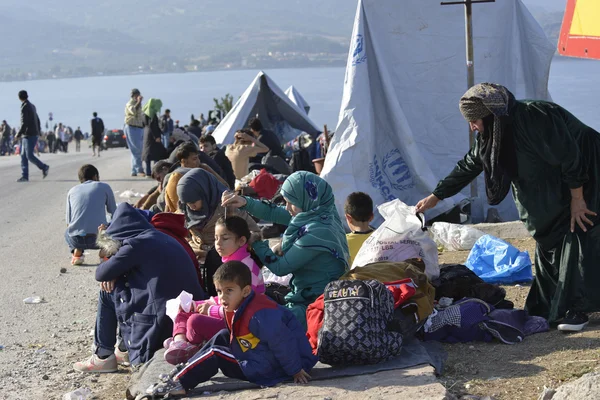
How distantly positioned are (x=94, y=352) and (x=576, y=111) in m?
10.3

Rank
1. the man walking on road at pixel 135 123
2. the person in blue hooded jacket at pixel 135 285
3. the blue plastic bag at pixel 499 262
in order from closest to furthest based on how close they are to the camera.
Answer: the person in blue hooded jacket at pixel 135 285, the blue plastic bag at pixel 499 262, the man walking on road at pixel 135 123

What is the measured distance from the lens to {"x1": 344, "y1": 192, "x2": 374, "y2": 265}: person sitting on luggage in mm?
6605

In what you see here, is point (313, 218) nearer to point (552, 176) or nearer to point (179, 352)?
point (179, 352)

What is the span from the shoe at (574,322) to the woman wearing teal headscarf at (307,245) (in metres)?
1.42

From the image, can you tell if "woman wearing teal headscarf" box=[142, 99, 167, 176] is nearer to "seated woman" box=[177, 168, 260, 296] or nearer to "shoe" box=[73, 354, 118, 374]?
"seated woman" box=[177, 168, 260, 296]

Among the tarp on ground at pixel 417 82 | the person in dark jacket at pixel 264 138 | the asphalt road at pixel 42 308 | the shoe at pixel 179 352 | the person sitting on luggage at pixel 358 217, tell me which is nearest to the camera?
the shoe at pixel 179 352

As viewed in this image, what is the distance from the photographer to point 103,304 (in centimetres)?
587

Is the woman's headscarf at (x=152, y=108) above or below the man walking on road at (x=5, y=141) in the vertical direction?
above

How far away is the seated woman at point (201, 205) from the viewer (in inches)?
289

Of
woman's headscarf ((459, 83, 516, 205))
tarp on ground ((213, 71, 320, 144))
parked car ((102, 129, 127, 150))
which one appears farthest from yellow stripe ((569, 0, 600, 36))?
parked car ((102, 129, 127, 150))

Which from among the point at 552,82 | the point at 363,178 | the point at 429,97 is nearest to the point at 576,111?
the point at 429,97

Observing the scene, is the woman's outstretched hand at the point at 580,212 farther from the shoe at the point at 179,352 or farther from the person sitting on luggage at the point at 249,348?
the shoe at the point at 179,352

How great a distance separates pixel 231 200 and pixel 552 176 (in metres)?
2.03

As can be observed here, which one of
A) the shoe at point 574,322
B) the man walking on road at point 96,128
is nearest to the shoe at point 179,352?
the shoe at point 574,322
